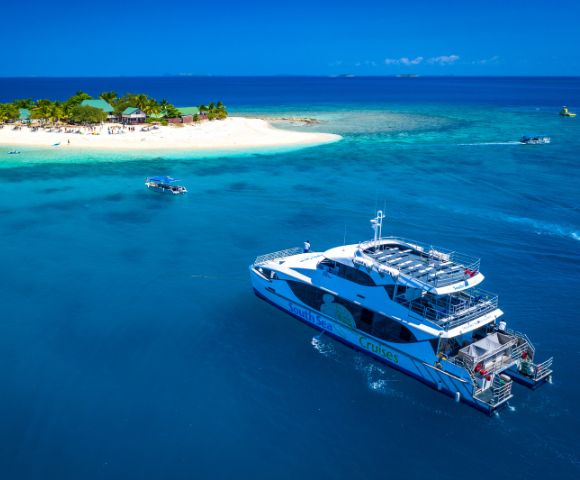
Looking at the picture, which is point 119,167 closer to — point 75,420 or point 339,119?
point 75,420

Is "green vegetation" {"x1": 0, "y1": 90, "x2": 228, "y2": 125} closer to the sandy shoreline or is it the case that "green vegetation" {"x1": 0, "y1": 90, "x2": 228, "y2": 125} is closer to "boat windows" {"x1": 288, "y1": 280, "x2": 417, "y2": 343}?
the sandy shoreline

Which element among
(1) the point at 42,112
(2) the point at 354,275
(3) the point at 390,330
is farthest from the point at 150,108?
(3) the point at 390,330

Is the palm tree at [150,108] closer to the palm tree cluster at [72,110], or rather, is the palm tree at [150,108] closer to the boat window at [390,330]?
the palm tree cluster at [72,110]

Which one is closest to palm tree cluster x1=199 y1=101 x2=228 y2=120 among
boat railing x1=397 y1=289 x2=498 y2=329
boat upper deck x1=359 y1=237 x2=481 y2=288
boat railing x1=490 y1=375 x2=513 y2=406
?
boat upper deck x1=359 y1=237 x2=481 y2=288

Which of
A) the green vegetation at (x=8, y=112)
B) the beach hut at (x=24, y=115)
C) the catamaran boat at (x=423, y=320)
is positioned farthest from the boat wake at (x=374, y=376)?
the beach hut at (x=24, y=115)

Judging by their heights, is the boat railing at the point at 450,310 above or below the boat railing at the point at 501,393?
above

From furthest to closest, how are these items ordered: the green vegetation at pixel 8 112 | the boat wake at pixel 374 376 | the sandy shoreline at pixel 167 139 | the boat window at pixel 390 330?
1. the green vegetation at pixel 8 112
2. the sandy shoreline at pixel 167 139
3. the boat window at pixel 390 330
4. the boat wake at pixel 374 376
